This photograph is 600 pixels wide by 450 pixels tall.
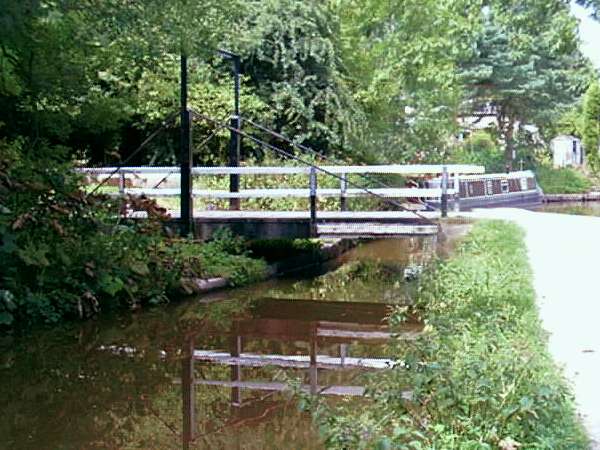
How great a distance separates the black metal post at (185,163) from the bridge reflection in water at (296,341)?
2.27 metres

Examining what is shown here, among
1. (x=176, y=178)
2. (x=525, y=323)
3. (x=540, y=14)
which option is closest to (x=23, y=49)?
(x=540, y=14)

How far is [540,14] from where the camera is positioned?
745 centimetres

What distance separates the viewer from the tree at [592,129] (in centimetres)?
3456

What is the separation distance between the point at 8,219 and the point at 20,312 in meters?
1.03

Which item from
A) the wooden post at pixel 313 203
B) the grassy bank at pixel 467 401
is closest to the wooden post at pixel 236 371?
the grassy bank at pixel 467 401

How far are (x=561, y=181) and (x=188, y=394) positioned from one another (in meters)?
29.1

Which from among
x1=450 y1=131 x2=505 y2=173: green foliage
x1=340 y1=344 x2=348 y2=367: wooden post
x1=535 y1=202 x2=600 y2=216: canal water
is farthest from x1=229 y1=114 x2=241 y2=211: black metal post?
x1=450 y1=131 x2=505 y2=173: green foliage

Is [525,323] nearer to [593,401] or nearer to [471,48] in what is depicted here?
[593,401]

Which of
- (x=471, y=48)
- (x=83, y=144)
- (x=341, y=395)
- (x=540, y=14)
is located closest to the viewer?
(x=341, y=395)

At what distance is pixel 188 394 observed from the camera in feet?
22.0

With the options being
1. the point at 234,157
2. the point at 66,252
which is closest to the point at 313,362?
the point at 66,252

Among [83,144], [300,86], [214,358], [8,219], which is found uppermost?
[300,86]

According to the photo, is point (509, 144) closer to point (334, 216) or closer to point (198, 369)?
point (334, 216)

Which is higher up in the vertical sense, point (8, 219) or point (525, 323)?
point (8, 219)
